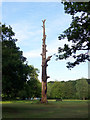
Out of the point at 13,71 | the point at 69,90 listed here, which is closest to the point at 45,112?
the point at 13,71

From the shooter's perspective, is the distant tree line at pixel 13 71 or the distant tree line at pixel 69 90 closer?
the distant tree line at pixel 13 71

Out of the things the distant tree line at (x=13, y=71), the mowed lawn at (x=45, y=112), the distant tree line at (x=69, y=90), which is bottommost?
the distant tree line at (x=69, y=90)

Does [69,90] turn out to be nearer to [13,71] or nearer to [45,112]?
[45,112]

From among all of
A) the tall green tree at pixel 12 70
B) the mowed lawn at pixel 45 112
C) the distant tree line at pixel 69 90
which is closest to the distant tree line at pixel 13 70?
the tall green tree at pixel 12 70

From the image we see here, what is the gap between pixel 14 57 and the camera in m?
14.3

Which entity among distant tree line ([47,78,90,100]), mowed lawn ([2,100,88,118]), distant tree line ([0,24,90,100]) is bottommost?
distant tree line ([47,78,90,100])

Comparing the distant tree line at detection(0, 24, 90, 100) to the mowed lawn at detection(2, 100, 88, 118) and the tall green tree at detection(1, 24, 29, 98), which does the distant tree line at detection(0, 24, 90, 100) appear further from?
the mowed lawn at detection(2, 100, 88, 118)

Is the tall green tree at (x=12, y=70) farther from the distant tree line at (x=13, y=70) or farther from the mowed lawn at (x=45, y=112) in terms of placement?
the mowed lawn at (x=45, y=112)

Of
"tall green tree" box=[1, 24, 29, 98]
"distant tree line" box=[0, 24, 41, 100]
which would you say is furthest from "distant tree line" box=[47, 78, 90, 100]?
"tall green tree" box=[1, 24, 29, 98]

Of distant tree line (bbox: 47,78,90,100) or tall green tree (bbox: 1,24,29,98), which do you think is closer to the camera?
tall green tree (bbox: 1,24,29,98)

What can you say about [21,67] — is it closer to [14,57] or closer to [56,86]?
[14,57]

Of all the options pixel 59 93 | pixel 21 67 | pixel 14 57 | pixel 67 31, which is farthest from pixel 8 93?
pixel 59 93

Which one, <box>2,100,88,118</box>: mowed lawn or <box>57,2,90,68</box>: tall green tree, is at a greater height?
<box>57,2,90,68</box>: tall green tree

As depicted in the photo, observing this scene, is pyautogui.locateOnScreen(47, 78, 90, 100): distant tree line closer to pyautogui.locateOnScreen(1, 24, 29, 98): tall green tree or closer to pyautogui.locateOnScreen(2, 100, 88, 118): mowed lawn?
pyautogui.locateOnScreen(2, 100, 88, 118): mowed lawn
